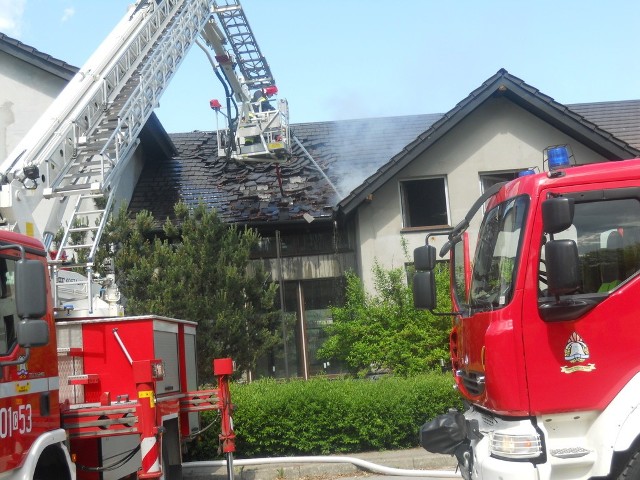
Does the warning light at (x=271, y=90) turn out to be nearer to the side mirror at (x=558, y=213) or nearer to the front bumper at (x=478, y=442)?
the front bumper at (x=478, y=442)

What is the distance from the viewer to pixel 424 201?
1655cm

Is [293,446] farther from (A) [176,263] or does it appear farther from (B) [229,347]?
(A) [176,263]

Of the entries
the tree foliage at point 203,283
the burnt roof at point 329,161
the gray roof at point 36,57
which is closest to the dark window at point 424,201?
the burnt roof at point 329,161

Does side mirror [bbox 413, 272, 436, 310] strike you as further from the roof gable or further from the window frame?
the window frame

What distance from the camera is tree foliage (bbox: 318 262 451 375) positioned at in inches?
558

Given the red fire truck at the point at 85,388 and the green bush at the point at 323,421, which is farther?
the green bush at the point at 323,421

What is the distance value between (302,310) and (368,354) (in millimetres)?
2754

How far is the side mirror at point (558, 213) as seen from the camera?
16.5 ft

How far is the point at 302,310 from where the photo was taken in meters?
16.8

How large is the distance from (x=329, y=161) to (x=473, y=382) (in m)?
13.1

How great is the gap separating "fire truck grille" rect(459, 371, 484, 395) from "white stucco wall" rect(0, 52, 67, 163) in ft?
39.9

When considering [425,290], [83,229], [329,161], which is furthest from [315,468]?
[329,161]

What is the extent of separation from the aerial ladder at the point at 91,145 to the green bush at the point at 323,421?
266 centimetres

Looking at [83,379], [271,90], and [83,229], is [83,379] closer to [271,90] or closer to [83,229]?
[83,229]
